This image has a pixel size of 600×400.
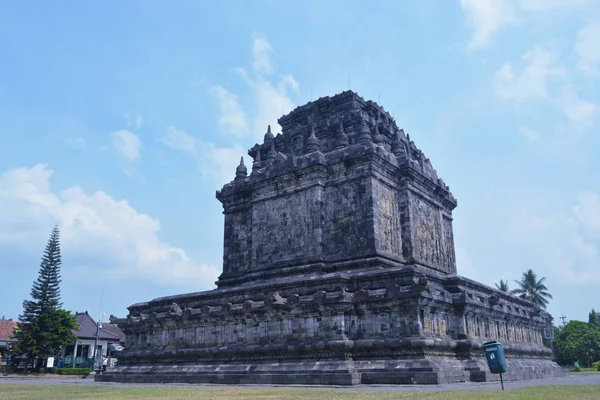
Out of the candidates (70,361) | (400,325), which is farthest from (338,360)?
(70,361)

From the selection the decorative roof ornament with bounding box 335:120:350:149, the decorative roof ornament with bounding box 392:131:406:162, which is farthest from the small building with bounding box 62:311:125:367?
the decorative roof ornament with bounding box 392:131:406:162

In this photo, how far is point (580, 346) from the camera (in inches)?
2450

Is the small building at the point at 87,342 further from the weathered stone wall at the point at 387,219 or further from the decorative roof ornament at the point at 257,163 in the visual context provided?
the weathered stone wall at the point at 387,219

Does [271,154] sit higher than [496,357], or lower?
higher

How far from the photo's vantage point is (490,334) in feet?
81.9

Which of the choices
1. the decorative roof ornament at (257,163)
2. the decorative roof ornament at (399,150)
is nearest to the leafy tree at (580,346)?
the decorative roof ornament at (399,150)

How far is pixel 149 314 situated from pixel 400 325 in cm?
1466

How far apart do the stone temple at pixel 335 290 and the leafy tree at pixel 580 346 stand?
117ft

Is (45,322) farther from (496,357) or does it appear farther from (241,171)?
A: (496,357)

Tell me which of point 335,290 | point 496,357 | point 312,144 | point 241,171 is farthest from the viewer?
point 241,171

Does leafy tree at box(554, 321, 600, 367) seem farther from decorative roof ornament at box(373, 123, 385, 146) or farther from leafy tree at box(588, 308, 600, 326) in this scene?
decorative roof ornament at box(373, 123, 385, 146)

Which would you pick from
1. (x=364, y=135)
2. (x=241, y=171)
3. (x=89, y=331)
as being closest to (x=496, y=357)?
(x=364, y=135)

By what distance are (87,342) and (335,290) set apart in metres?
54.4

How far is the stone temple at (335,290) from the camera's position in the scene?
21.4 m
